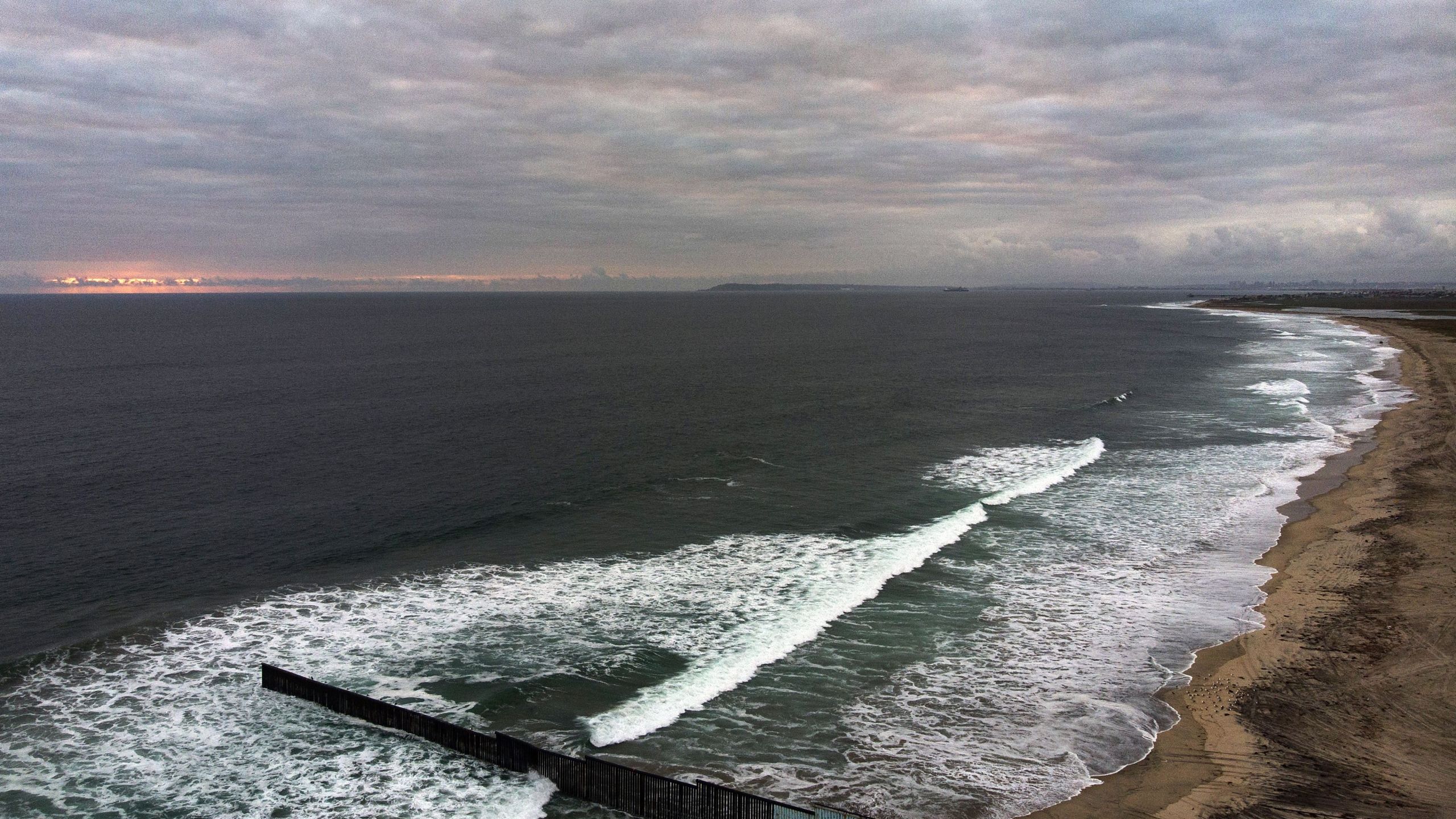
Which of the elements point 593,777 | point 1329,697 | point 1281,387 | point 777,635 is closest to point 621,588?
point 777,635

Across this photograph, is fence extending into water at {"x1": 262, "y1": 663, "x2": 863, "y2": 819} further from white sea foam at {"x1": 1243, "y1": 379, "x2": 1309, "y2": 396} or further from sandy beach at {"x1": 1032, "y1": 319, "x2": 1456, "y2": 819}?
white sea foam at {"x1": 1243, "y1": 379, "x2": 1309, "y2": 396}

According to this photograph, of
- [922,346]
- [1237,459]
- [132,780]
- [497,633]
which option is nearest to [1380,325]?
[922,346]

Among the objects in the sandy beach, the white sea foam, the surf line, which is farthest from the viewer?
the white sea foam

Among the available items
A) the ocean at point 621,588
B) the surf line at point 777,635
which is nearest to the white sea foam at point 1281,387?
A: the ocean at point 621,588

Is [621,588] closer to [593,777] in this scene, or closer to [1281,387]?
[593,777]

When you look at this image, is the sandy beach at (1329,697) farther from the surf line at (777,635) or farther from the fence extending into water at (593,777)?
the surf line at (777,635)

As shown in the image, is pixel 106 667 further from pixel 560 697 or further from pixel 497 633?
pixel 560 697

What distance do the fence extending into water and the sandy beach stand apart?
6263 mm

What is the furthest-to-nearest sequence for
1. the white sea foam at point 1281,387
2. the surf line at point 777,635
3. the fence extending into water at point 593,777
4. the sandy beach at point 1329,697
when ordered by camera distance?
the white sea foam at point 1281,387, the surf line at point 777,635, the sandy beach at point 1329,697, the fence extending into water at point 593,777

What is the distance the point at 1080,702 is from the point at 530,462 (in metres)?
34.4

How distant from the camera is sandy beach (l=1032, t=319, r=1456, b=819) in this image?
17891 millimetres

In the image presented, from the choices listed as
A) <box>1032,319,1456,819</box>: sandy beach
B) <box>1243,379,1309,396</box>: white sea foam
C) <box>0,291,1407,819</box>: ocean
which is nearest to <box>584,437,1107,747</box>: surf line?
<box>0,291,1407,819</box>: ocean

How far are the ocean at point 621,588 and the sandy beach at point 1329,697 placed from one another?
111 cm

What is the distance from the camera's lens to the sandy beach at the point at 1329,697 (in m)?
17.9
